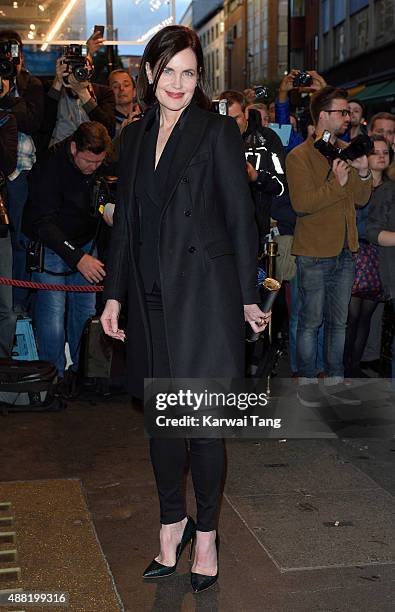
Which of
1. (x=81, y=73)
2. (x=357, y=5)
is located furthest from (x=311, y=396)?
(x=357, y=5)

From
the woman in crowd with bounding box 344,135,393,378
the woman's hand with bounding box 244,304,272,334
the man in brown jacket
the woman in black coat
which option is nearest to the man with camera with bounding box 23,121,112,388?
the man in brown jacket

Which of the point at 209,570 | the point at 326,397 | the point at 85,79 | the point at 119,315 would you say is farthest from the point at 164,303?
the point at 85,79

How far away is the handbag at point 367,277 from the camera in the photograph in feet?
24.3

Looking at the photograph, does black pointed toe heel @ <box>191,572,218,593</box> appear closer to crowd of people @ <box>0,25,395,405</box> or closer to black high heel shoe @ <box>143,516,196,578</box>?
black high heel shoe @ <box>143,516,196,578</box>

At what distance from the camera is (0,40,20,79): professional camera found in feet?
24.4

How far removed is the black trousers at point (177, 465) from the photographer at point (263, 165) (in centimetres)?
321

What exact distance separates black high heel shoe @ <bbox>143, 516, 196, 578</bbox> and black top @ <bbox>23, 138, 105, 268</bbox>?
3.36 meters

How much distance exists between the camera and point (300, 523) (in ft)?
15.2

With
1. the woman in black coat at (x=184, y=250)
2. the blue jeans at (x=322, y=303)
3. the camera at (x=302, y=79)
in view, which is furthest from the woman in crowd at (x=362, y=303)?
the woman in black coat at (x=184, y=250)

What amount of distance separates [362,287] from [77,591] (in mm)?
4230

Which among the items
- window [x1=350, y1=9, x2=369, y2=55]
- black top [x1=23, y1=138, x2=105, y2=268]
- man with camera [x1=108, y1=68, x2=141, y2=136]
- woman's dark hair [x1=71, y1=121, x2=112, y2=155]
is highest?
window [x1=350, y1=9, x2=369, y2=55]

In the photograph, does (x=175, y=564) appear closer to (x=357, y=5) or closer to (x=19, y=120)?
(x=19, y=120)

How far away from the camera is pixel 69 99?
8.08 metres

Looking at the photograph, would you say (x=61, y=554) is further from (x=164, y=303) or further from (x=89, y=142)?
(x=89, y=142)
